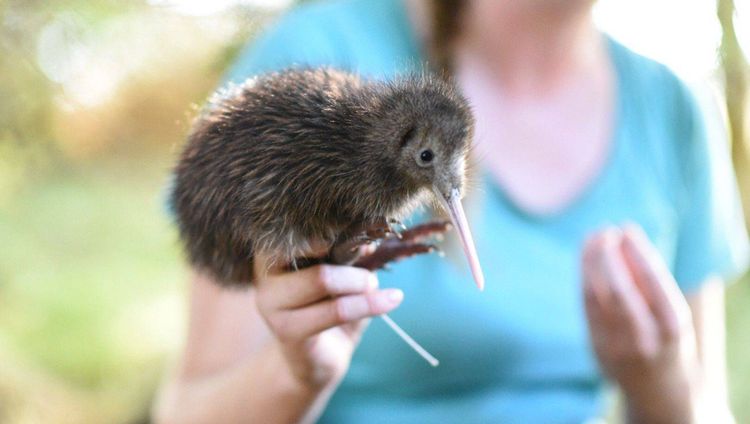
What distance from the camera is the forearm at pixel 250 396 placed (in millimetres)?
1435

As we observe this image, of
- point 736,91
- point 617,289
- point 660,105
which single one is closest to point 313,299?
point 617,289

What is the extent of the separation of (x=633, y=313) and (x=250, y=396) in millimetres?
760

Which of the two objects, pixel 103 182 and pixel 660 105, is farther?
pixel 103 182

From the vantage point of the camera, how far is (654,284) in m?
1.63

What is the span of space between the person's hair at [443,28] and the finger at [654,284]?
0.58 metres

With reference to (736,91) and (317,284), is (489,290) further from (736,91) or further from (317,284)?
(736,91)

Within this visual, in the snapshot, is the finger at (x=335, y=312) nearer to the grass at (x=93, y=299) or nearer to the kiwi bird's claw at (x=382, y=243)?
the kiwi bird's claw at (x=382, y=243)

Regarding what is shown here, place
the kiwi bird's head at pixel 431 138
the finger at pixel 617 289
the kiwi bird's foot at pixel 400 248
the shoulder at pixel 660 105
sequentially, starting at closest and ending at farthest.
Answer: the kiwi bird's head at pixel 431 138
the kiwi bird's foot at pixel 400 248
the finger at pixel 617 289
the shoulder at pixel 660 105

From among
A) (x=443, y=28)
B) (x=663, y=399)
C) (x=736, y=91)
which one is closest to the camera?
(x=663, y=399)

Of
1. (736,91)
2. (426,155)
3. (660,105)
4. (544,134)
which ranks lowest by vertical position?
(426,155)

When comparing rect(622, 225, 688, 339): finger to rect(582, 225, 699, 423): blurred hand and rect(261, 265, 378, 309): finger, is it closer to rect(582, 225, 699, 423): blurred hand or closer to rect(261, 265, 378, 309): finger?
rect(582, 225, 699, 423): blurred hand

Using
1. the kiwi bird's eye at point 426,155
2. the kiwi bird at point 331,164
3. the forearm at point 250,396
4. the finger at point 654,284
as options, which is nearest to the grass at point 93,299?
the forearm at point 250,396

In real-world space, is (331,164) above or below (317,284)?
above

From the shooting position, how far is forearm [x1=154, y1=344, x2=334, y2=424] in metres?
1.43
